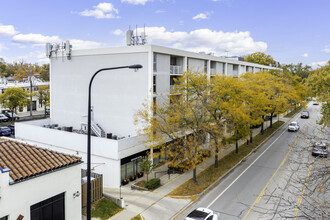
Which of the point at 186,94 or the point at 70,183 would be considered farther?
the point at 186,94

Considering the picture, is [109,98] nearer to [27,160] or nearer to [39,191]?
[27,160]

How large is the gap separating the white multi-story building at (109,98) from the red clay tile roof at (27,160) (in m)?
8.37

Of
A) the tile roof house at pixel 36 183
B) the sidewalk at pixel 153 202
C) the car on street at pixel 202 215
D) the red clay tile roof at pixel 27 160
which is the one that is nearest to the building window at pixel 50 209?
the tile roof house at pixel 36 183

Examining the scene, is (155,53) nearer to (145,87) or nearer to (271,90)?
(145,87)

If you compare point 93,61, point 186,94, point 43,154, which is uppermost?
point 93,61

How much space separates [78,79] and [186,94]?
14.3 metres

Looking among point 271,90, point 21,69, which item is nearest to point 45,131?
point 271,90

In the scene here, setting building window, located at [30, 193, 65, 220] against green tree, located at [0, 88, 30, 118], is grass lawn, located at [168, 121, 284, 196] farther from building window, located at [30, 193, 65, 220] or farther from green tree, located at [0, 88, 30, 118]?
green tree, located at [0, 88, 30, 118]

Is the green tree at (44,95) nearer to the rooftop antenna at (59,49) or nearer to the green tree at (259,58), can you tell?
the rooftop antenna at (59,49)

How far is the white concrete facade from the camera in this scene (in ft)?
35.0

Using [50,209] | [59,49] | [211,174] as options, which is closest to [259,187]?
[211,174]

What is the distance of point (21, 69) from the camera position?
92.9 metres

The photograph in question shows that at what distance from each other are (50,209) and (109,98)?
56.6ft

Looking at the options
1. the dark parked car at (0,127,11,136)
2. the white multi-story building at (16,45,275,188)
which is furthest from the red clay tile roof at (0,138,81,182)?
the dark parked car at (0,127,11,136)
